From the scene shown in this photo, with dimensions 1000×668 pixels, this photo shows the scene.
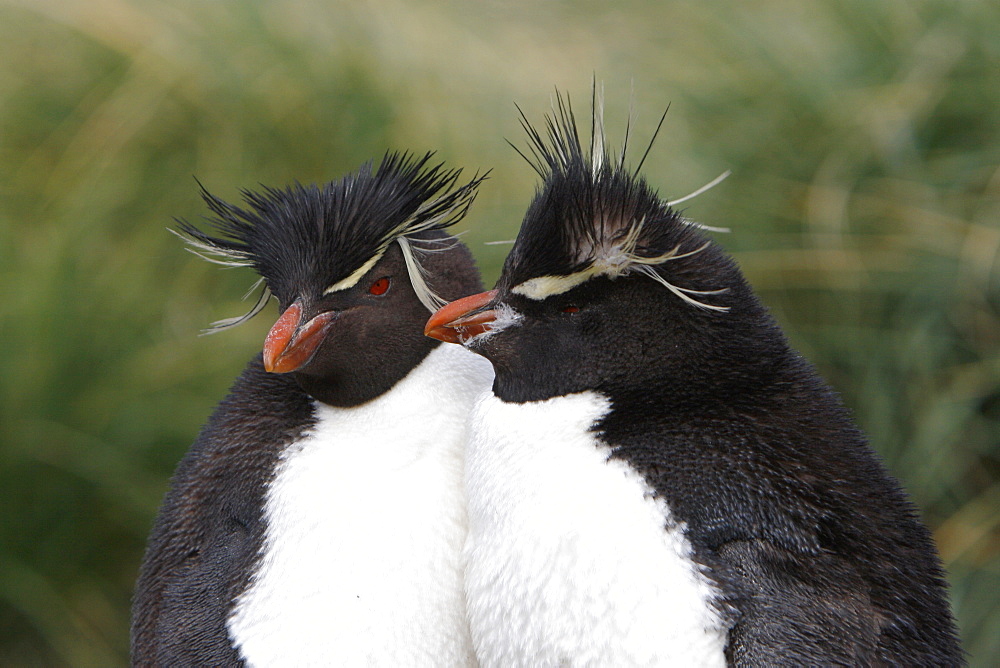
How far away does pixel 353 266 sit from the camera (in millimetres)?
1640

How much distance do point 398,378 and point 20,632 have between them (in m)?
1.72

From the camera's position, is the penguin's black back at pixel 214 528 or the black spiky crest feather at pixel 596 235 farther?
the penguin's black back at pixel 214 528

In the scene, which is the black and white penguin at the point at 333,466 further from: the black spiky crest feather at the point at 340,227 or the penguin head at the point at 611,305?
the penguin head at the point at 611,305

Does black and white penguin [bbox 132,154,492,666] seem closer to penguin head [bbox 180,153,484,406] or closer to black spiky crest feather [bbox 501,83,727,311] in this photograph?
penguin head [bbox 180,153,484,406]

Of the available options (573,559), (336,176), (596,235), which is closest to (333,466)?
(573,559)

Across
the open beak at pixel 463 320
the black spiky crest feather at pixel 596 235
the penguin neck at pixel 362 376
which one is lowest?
the penguin neck at pixel 362 376

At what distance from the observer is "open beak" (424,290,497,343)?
1523 mm

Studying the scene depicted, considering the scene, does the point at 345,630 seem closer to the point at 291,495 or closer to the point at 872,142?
the point at 291,495

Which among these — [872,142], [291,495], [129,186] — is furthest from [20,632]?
[872,142]

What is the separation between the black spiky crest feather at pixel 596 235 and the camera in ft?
4.74

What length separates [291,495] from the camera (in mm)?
1579

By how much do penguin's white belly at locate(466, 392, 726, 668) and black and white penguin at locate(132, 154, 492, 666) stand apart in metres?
0.10

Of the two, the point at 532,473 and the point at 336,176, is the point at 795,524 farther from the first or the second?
the point at 336,176

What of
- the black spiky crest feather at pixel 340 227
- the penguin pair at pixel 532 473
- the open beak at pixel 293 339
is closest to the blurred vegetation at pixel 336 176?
the black spiky crest feather at pixel 340 227
